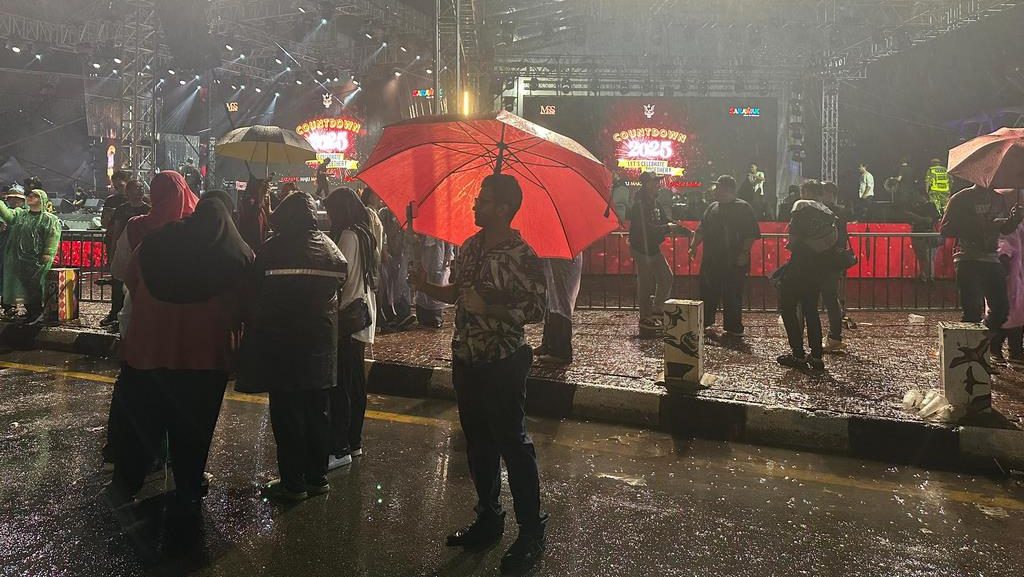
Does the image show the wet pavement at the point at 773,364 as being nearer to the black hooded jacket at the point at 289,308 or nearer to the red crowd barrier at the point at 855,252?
the black hooded jacket at the point at 289,308

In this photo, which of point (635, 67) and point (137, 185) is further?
point (635, 67)

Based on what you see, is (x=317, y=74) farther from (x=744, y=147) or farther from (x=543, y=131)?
(x=543, y=131)

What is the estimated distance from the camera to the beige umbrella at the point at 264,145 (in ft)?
24.3

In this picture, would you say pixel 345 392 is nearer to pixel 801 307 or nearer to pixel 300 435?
pixel 300 435

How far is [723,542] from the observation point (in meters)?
3.43

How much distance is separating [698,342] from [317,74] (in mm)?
24273

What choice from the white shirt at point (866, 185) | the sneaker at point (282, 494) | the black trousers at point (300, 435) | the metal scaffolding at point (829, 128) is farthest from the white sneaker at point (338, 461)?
the metal scaffolding at point (829, 128)

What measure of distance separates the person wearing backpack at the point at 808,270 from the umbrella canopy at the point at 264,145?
5.22 m

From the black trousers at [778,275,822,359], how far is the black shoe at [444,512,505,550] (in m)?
4.22

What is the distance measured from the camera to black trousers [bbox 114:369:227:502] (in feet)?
11.9

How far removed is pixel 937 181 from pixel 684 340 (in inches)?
606

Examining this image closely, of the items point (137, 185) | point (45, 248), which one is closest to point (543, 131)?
point (137, 185)

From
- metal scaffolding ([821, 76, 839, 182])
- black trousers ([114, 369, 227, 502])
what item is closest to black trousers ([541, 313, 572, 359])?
black trousers ([114, 369, 227, 502])

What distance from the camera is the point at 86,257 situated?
1482cm
